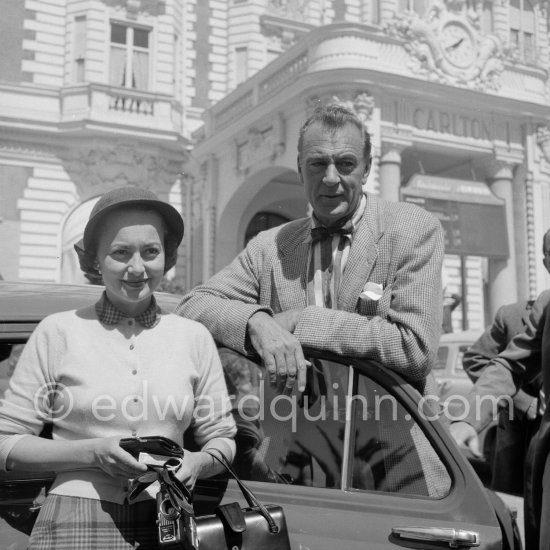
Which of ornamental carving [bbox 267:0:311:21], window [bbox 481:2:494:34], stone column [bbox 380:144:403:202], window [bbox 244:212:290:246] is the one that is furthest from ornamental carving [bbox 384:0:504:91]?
window [bbox 481:2:494:34]

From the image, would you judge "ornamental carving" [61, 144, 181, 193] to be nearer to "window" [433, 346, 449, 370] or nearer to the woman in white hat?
"window" [433, 346, 449, 370]

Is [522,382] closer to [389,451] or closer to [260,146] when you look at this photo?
[389,451]

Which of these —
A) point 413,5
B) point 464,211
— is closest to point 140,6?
point 413,5

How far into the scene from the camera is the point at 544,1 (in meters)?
23.5

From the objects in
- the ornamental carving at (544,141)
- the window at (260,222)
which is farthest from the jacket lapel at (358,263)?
the window at (260,222)

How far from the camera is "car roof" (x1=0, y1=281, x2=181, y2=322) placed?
2164 millimetres

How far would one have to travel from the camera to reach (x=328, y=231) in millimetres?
2318

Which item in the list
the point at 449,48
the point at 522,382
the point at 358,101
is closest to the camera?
the point at 522,382

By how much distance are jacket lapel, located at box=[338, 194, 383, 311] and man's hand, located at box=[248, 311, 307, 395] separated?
30cm

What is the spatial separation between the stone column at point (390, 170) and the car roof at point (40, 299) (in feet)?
36.6

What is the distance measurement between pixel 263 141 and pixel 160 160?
471 cm

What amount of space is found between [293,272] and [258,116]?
13297 millimetres

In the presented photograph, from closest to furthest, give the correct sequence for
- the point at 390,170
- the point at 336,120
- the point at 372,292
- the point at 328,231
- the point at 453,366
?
1. the point at 372,292
2. the point at 336,120
3. the point at 328,231
4. the point at 453,366
5. the point at 390,170

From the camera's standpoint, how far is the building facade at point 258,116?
44.6ft
